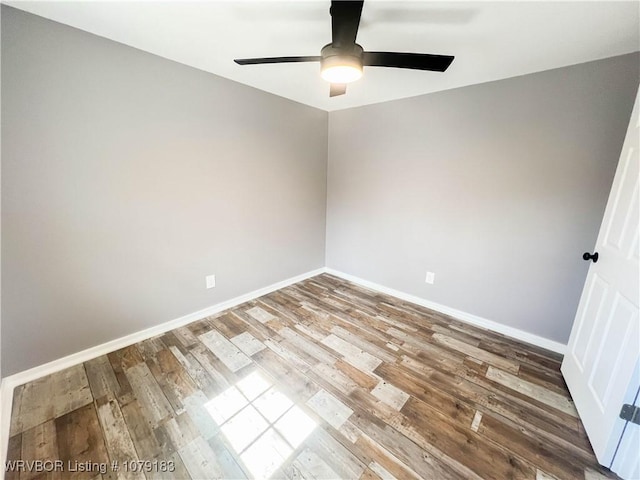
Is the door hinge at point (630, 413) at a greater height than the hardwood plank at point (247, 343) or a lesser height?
greater

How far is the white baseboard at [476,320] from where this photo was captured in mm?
2118

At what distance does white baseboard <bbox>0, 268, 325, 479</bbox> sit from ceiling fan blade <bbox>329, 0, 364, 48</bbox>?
2.39 meters

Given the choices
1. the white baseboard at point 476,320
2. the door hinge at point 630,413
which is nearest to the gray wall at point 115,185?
the white baseboard at point 476,320

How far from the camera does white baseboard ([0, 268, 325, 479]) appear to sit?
1.33 meters

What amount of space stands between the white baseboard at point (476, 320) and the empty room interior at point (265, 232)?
0.02 metres

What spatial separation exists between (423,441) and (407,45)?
2.35 metres

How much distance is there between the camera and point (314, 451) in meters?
1.28

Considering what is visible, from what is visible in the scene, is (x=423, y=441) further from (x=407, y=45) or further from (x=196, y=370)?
(x=407, y=45)

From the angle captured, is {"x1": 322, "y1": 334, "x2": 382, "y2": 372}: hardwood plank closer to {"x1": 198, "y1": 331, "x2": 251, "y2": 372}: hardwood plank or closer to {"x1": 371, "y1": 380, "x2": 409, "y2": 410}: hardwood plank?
{"x1": 371, "y1": 380, "x2": 409, "y2": 410}: hardwood plank

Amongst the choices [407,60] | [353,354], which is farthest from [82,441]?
[407,60]

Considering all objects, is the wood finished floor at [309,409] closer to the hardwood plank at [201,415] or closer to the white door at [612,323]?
the hardwood plank at [201,415]

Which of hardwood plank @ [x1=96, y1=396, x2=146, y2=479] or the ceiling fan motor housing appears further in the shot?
the ceiling fan motor housing

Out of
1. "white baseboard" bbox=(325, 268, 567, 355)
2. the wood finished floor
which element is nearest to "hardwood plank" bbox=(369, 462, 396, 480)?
the wood finished floor

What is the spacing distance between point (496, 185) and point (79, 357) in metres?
3.53
